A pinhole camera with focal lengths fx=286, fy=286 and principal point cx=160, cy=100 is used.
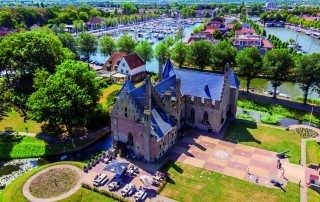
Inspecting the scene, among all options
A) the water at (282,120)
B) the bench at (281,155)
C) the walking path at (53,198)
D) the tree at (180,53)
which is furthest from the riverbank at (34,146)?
the tree at (180,53)

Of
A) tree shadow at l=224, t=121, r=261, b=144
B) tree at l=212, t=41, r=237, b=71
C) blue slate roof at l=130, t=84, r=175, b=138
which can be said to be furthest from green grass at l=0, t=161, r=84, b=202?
tree at l=212, t=41, r=237, b=71

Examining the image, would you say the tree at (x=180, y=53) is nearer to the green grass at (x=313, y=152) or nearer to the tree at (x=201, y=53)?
the tree at (x=201, y=53)

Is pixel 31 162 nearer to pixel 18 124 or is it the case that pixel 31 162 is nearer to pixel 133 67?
pixel 18 124

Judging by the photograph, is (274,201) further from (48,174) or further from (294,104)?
(294,104)

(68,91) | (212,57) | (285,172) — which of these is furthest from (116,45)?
(285,172)

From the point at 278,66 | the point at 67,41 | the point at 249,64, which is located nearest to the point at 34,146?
the point at 249,64

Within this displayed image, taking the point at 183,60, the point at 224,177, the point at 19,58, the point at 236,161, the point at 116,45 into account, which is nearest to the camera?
the point at 224,177

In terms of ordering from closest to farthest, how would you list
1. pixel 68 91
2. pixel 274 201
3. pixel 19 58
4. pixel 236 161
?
1. pixel 274 201
2. pixel 236 161
3. pixel 68 91
4. pixel 19 58
